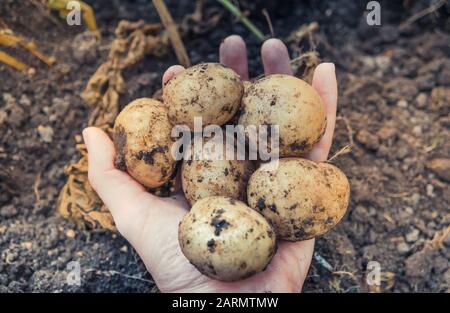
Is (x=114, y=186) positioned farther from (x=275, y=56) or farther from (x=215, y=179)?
(x=275, y=56)

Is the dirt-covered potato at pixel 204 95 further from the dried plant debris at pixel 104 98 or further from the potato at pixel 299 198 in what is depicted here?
the dried plant debris at pixel 104 98

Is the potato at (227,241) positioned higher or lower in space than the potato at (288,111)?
lower

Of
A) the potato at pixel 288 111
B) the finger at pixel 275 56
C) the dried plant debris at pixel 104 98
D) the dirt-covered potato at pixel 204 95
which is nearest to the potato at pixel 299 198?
the potato at pixel 288 111

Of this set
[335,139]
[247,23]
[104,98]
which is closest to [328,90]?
[335,139]

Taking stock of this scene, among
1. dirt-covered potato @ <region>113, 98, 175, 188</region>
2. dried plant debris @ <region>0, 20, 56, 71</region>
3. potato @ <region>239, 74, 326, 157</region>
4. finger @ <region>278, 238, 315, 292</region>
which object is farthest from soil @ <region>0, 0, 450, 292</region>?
potato @ <region>239, 74, 326, 157</region>

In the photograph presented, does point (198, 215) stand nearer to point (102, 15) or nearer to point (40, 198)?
point (40, 198)

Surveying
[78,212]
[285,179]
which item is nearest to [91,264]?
[78,212]
